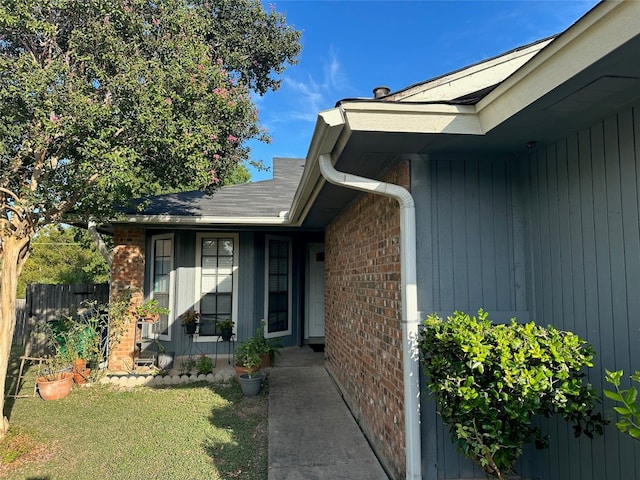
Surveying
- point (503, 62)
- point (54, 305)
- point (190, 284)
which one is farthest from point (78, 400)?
point (503, 62)

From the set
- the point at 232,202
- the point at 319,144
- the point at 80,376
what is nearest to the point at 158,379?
the point at 80,376

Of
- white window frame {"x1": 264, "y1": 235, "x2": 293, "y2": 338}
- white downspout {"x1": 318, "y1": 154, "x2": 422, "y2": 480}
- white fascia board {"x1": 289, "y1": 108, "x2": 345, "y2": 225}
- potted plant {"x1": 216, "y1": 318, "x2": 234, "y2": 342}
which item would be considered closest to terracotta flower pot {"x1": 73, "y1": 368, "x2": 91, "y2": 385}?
potted plant {"x1": 216, "y1": 318, "x2": 234, "y2": 342}

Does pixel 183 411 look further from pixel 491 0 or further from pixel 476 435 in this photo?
pixel 491 0

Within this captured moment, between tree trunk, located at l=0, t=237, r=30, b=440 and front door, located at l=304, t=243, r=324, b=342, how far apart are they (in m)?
5.14

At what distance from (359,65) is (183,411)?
10268mm

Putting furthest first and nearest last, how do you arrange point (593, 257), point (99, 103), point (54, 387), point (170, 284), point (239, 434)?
point (170, 284) < point (54, 387) < point (99, 103) < point (239, 434) < point (593, 257)

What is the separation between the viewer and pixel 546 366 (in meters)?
1.98

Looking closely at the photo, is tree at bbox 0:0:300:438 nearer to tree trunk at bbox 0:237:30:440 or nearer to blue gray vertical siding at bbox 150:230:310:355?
tree trunk at bbox 0:237:30:440

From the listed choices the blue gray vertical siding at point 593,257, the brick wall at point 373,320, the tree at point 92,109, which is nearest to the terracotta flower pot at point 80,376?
the tree at point 92,109

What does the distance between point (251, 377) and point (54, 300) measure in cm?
481

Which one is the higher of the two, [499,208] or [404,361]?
[499,208]

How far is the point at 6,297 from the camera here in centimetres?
390

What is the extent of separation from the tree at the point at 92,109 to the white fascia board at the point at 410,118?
2.84m

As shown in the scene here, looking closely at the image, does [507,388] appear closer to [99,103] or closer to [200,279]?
[99,103]
